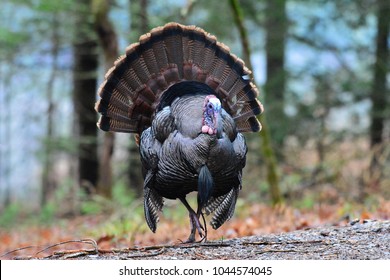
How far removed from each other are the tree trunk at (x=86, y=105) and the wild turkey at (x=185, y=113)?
7499 millimetres

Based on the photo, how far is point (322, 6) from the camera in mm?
11977

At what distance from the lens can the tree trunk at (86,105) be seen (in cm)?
1422

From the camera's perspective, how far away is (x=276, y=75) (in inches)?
494

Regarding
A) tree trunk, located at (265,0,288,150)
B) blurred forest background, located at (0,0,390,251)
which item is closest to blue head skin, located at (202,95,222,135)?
blurred forest background, located at (0,0,390,251)

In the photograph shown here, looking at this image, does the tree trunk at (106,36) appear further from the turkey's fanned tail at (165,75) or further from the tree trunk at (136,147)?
the turkey's fanned tail at (165,75)

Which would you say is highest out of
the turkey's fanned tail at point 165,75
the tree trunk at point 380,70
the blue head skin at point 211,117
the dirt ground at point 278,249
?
the tree trunk at point 380,70

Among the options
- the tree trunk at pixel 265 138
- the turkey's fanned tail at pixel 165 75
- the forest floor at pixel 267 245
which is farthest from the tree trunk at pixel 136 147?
the forest floor at pixel 267 245

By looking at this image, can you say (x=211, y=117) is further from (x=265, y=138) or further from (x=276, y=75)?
(x=276, y=75)

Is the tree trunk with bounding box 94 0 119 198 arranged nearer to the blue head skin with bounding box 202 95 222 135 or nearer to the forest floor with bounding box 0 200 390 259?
the forest floor with bounding box 0 200 390 259

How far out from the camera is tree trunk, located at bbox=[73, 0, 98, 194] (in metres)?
14.2

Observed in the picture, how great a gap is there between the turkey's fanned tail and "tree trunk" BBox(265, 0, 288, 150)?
6105 millimetres

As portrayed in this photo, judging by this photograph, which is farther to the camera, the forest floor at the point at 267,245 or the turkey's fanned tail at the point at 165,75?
the turkey's fanned tail at the point at 165,75

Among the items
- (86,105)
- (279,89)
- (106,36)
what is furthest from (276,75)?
(86,105)

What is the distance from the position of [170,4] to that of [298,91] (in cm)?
326
